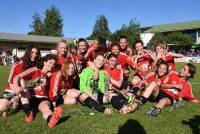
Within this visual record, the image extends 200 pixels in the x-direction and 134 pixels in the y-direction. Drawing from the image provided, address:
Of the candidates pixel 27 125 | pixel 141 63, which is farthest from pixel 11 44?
pixel 27 125

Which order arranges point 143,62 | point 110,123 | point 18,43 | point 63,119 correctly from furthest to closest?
point 18,43 → point 143,62 → point 63,119 → point 110,123

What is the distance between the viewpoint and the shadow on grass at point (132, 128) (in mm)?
5684

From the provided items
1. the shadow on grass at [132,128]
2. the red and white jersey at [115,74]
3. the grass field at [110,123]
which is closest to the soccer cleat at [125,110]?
the grass field at [110,123]

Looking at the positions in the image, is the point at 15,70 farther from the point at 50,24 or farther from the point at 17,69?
the point at 50,24

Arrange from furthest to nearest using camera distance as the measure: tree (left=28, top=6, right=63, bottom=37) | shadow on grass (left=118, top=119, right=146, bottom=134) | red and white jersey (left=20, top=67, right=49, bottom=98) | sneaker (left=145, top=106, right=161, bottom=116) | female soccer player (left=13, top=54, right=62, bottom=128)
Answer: tree (left=28, top=6, right=63, bottom=37)
red and white jersey (left=20, top=67, right=49, bottom=98)
sneaker (left=145, top=106, right=161, bottom=116)
female soccer player (left=13, top=54, right=62, bottom=128)
shadow on grass (left=118, top=119, right=146, bottom=134)

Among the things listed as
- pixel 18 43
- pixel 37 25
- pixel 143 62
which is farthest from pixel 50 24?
pixel 143 62

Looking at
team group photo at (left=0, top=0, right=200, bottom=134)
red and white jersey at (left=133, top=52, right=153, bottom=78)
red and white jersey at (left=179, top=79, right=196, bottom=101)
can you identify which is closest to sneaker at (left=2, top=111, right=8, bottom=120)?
team group photo at (left=0, top=0, right=200, bottom=134)

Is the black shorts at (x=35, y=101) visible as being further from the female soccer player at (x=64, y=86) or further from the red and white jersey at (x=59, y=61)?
the red and white jersey at (x=59, y=61)

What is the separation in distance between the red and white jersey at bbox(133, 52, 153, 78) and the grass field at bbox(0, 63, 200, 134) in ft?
8.21

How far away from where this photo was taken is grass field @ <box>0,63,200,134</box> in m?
5.75

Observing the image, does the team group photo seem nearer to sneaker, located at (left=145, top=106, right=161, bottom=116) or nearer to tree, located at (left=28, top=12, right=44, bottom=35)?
sneaker, located at (left=145, top=106, right=161, bottom=116)

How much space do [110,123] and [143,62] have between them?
403 centimetres

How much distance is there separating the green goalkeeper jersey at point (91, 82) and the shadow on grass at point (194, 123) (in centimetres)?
214

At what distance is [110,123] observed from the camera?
6172mm
